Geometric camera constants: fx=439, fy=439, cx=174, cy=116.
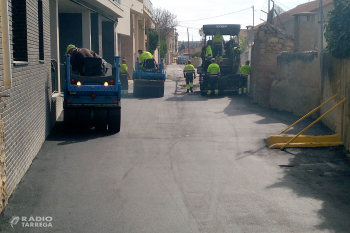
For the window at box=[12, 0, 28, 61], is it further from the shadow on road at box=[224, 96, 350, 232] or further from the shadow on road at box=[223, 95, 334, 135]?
the shadow on road at box=[223, 95, 334, 135]

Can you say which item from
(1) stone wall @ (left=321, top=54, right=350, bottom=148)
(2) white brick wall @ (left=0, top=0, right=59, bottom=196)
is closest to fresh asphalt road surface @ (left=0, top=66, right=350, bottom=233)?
(2) white brick wall @ (left=0, top=0, right=59, bottom=196)

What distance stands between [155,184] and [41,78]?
4610 mm

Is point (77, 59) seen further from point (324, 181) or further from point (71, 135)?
point (324, 181)

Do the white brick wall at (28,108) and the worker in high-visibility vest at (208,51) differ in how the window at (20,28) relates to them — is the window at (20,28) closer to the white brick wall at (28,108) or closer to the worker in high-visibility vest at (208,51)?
the white brick wall at (28,108)

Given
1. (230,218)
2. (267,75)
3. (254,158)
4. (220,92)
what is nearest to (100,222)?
(230,218)

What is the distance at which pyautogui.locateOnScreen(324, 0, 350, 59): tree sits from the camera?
383 inches

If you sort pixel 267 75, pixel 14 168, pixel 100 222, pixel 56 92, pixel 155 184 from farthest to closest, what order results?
pixel 267 75 < pixel 56 92 < pixel 155 184 < pixel 14 168 < pixel 100 222

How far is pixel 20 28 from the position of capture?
28.5 ft

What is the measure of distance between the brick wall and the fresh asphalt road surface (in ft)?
1.02

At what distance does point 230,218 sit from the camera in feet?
18.2

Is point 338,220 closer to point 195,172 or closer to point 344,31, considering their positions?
point 195,172

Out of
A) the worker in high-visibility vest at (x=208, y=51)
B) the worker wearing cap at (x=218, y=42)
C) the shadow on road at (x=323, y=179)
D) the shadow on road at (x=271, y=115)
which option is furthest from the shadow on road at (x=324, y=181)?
the worker wearing cap at (x=218, y=42)

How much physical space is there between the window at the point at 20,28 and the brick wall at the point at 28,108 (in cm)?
13

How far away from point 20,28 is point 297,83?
9.45 meters
